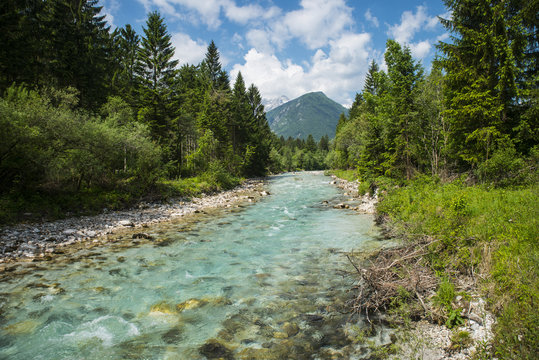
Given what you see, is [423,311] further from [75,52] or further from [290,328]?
[75,52]

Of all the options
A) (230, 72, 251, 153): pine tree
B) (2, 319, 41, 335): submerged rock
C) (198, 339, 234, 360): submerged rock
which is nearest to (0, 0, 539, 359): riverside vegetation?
(198, 339, 234, 360): submerged rock

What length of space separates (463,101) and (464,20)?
5662 millimetres

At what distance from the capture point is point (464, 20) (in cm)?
1463

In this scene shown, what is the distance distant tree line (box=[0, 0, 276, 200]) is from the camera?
12.6 metres

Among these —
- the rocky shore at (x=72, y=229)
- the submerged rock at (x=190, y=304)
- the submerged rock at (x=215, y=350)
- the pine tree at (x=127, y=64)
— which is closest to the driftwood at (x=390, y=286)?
the submerged rock at (x=215, y=350)

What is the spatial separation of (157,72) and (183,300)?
30562mm

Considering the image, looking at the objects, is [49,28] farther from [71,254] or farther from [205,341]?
[205,341]

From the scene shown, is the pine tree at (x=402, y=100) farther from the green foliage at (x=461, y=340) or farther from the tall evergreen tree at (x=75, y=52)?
the tall evergreen tree at (x=75, y=52)

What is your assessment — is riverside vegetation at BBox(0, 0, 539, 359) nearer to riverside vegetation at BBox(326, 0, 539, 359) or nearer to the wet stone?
riverside vegetation at BBox(326, 0, 539, 359)

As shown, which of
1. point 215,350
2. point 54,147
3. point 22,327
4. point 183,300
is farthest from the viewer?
point 54,147

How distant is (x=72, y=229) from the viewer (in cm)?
1205

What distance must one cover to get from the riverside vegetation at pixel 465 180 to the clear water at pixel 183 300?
5.12 feet

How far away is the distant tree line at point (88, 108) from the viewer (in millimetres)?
12648

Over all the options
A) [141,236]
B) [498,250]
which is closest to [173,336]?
[498,250]
